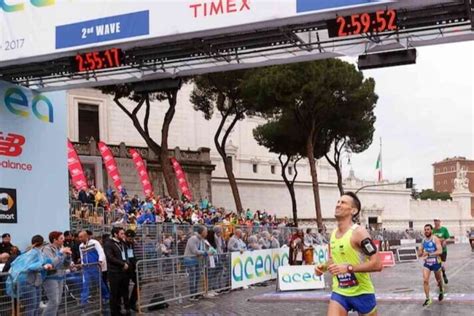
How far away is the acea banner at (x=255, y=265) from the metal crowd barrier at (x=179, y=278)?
1.68 ft

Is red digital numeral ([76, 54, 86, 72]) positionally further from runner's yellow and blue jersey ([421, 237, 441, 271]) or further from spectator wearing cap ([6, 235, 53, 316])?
runner's yellow and blue jersey ([421, 237, 441, 271])

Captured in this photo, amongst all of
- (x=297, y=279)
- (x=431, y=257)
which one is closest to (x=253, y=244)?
(x=297, y=279)

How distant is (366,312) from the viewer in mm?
6520

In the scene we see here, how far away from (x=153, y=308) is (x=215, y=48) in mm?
5450

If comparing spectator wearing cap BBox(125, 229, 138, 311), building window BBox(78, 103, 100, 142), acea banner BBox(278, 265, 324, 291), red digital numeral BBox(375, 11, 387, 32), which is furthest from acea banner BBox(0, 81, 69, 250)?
building window BBox(78, 103, 100, 142)

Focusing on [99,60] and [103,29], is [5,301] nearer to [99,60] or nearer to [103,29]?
[99,60]

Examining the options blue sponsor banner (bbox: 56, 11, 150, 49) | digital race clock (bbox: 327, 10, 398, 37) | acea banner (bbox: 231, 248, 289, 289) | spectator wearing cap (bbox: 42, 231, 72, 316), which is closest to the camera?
spectator wearing cap (bbox: 42, 231, 72, 316)

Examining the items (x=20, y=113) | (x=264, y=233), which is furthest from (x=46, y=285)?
(x=264, y=233)

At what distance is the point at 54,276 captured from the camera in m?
10.9

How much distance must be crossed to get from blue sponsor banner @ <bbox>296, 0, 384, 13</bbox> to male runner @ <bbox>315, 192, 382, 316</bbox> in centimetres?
543

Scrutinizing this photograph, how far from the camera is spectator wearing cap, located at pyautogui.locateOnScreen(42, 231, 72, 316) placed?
1073 centimetres

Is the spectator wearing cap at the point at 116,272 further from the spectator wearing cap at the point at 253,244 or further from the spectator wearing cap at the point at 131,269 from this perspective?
the spectator wearing cap at the point at 253,244

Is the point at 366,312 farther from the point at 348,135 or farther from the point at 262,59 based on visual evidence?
the point at 348,135

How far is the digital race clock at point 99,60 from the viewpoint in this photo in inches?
508
